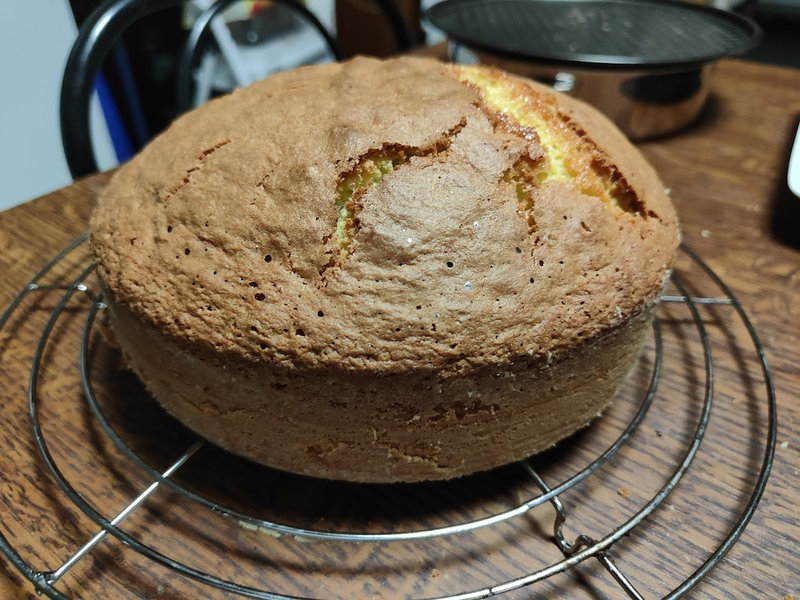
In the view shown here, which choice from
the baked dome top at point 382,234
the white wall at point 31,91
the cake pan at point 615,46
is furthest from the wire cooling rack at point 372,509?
the white wall at point 31,91

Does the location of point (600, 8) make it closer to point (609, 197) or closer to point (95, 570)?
point (609, 197)

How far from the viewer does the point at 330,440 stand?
78 cm

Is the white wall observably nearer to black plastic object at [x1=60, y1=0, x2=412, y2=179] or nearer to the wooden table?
black plastic object at [x1=60, y1=0, x2=412, y2=179]

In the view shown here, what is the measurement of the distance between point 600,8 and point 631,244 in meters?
1.64

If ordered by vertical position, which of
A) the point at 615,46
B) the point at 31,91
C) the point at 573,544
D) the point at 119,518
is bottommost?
the point at 573,544

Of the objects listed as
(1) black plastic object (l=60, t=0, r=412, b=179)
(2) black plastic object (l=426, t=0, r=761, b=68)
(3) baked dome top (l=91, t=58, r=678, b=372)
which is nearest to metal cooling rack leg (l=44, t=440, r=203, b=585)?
(3) baked dome top (l=91, t=58, r=678, b=372)

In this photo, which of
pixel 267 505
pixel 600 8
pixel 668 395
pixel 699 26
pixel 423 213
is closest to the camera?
pixel 423 213

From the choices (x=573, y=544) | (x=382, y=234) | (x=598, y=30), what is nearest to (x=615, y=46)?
(x=598, y=30)

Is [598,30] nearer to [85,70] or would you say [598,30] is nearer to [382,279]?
[85,70]

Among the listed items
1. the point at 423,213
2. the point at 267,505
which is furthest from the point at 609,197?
the point at 267,505

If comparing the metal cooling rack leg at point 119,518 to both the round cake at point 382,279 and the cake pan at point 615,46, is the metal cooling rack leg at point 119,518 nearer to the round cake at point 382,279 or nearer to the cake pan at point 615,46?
the round cake at point 382,279

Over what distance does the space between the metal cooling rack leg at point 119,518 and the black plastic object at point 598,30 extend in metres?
1.33

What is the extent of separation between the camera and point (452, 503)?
34.1 inches

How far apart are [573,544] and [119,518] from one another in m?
0.59
